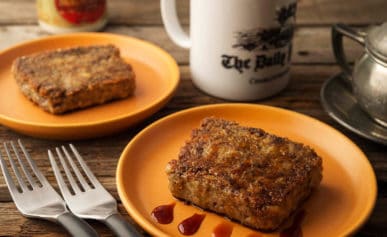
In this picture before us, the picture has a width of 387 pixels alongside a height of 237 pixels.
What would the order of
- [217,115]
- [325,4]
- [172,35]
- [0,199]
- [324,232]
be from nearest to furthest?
[324,232] < [0,199] < [217,115] < [172,35] < [325,4]

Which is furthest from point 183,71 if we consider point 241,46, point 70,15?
point 70,15

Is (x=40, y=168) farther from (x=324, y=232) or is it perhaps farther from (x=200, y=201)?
(x=324, y=232)

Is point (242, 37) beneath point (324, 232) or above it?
above

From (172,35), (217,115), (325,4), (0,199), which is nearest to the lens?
(0,199)

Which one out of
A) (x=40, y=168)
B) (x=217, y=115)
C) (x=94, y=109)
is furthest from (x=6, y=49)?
(x=217, y=115)

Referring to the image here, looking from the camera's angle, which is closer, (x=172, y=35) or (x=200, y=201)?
(x=200, y=201)

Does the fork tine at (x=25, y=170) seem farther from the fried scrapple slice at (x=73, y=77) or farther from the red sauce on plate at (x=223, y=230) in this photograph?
the red sauce on plate at (x=223, y=230)
